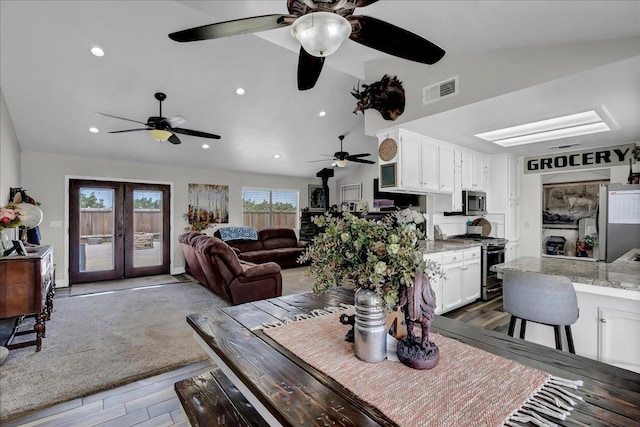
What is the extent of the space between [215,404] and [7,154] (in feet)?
15.4

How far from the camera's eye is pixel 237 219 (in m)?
7.68

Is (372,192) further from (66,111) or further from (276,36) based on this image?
(66,111)

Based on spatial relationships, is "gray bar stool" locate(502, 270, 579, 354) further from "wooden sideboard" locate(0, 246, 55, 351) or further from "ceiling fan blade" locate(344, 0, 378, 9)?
"wooden sideboard" locate(0, 246, 55, 351)

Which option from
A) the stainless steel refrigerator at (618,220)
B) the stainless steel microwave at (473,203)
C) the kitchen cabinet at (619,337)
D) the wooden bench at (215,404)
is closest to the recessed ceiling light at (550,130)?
the stainless steel refrigerator at (618,220)

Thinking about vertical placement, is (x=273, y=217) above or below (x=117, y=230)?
above

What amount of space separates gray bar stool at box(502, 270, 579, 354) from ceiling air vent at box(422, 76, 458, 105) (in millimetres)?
1733

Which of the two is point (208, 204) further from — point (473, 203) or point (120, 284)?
point (473, 203)

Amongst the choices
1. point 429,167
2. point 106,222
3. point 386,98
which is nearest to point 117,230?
point 106,222

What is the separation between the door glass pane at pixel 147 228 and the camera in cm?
639

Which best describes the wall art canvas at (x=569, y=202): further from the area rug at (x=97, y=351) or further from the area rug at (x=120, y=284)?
the area rug at (x=120, y=284)

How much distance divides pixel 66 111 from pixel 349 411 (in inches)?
220

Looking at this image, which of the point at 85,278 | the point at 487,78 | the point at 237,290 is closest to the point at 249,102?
the point at 237,290

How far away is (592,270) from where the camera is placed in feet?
7.07

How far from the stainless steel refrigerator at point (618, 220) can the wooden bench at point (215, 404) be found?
14.0ft
